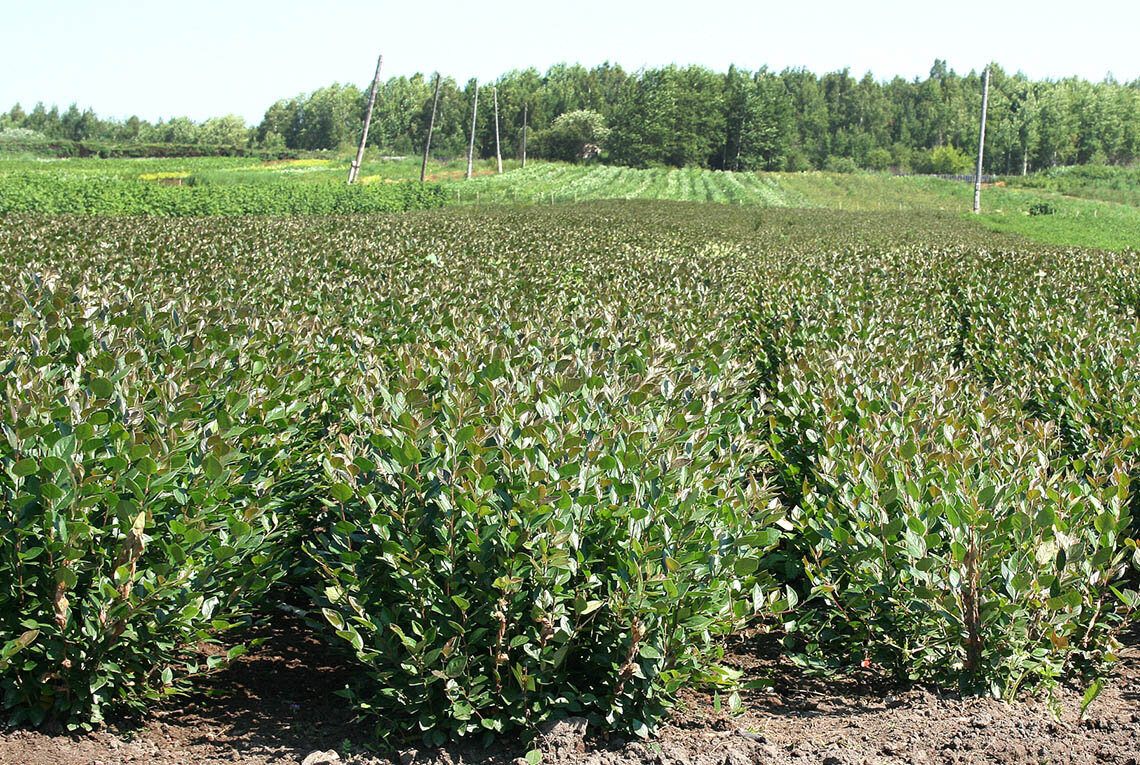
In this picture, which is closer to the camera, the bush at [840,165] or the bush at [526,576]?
the bush at [526,576]

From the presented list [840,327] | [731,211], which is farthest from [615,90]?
[840,327]

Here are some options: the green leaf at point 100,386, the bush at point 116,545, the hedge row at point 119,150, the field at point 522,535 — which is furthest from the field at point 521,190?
the bush at point 116,545

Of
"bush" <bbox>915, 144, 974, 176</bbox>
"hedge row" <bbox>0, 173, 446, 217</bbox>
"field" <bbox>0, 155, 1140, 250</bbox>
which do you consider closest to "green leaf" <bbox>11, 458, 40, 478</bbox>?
"hedge row" <bbox>0, 173, 446, 217</bbox>

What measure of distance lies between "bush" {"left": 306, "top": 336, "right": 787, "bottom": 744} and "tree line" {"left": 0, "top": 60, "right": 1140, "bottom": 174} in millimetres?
87345

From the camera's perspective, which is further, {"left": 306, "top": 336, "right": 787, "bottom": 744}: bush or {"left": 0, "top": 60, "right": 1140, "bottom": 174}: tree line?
{"left": 0, "top": 60, "right": 1140, "bottom": 174}: tree line

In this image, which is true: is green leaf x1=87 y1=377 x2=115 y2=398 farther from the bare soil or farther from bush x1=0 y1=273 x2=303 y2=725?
the bare soil

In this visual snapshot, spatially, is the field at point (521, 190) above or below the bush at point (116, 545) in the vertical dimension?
above

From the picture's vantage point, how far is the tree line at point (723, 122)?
105 m

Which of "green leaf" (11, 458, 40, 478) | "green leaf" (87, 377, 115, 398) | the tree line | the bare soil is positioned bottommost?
the bare soil

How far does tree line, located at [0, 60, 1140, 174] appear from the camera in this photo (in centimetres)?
10531

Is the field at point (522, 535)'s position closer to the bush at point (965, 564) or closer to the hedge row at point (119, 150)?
the bush at point (965, 564)

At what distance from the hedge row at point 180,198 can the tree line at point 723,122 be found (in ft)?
151

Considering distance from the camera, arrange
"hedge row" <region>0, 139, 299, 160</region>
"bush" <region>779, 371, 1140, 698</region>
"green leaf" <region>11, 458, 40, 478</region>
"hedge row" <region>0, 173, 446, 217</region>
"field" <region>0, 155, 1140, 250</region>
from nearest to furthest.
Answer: "green leaf" <region>11, 458, 40, 478</region> → "bush" <region>779, 371, 1140, 698</region> → "hedge row" <region>0, 173, 446, 217</region> → "field" <region>0, 155, 1140, 250</region> → "hedge row" <region>0, 139, 299, 160</region>

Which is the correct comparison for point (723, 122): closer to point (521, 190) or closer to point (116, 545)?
point (521, 190)
